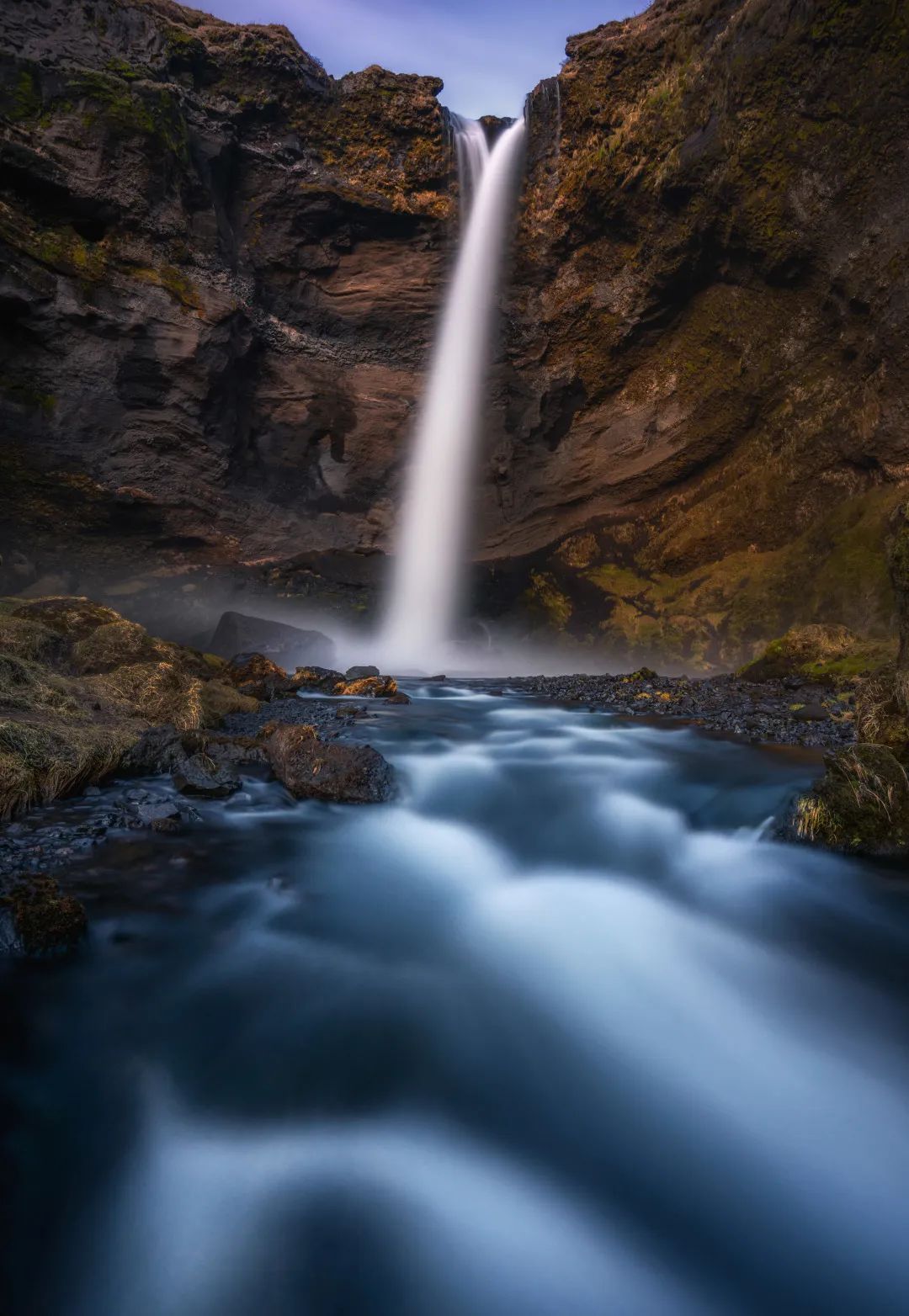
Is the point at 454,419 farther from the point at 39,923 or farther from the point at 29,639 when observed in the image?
the point at 39,923

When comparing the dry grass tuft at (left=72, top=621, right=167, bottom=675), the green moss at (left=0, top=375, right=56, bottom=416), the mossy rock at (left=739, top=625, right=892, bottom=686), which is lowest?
the dry grass tuft at (left=72, top=621, right=167, bottom=675)

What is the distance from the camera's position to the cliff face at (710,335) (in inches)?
576

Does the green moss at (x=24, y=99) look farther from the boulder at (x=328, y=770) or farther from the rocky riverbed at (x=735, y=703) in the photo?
the boulder at (x=328, y=770)

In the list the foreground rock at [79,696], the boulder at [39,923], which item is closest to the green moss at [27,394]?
the foreground rock at [79,696]

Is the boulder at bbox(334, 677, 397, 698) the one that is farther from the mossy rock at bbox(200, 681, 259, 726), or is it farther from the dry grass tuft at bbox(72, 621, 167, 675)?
the dry grass tuft at bbox(72, 621, 167, 675)

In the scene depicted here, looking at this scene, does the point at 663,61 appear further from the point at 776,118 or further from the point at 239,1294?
the point at 239,1294

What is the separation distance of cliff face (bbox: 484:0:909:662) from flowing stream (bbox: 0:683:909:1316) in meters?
12.1

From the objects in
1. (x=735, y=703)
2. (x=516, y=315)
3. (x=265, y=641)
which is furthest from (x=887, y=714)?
(x=516, y=315)

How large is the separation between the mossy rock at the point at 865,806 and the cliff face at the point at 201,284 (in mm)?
16700

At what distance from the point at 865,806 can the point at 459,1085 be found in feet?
10.7

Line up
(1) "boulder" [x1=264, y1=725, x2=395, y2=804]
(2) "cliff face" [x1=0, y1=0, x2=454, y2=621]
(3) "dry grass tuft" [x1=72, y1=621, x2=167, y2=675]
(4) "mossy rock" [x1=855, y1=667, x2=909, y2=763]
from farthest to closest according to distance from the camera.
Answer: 1. (2) "cliff face" [x1=0, y1=0, x2=454, y2=621]
2. (3) "dry grass tuft" [x1=72, y1=621, x2=167, y2=675]
3. (1) "boulder" [x1=264, y1=725, x2=395, y2=804]
4. (4) "mossy rock" [x1=855, y1=667, x2=909, y2=763]

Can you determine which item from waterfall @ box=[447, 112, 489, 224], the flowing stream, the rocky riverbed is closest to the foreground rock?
the flowing stream

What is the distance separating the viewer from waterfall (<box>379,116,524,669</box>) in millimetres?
19891

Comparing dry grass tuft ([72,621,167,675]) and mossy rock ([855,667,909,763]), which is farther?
dry grass tuft ([72,621,167,675])
